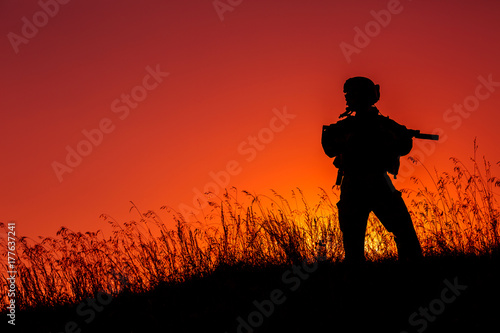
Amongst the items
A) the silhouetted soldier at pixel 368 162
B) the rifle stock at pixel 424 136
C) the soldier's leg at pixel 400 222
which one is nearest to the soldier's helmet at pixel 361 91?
the silhouetted soldier at pixel 368 162

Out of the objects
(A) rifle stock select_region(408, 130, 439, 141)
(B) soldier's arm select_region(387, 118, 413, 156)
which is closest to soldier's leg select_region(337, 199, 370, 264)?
(B) soldier's arm select_region(387, 118, 413, 156)

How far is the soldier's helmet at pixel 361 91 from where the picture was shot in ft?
17.4

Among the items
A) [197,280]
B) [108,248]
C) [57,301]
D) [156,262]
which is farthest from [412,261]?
[57,301]

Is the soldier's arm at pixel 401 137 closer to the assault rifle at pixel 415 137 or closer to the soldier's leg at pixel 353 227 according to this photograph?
the assault rifle at pixel 415 137

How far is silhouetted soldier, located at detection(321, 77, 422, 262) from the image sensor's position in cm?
525

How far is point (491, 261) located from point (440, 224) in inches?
38.7

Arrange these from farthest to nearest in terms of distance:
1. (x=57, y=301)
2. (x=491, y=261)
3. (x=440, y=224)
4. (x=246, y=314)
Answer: (x=57, y=301), (x=440, y=224), (x=491, y=261), (x=246, y=314)

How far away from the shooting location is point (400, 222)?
5.26 metres

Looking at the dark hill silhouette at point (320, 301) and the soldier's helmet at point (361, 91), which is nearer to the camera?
the dark hill silhouette at point (320, 301)

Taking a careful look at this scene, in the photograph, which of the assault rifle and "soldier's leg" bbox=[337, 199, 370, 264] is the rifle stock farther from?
"soldier's leg" bbox=[337, 199, 370, 264]

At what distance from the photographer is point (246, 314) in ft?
16.8

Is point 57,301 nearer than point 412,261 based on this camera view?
No

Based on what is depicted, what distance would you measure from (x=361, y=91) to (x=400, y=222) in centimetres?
139

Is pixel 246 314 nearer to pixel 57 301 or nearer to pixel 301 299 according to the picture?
pixel 301 299
